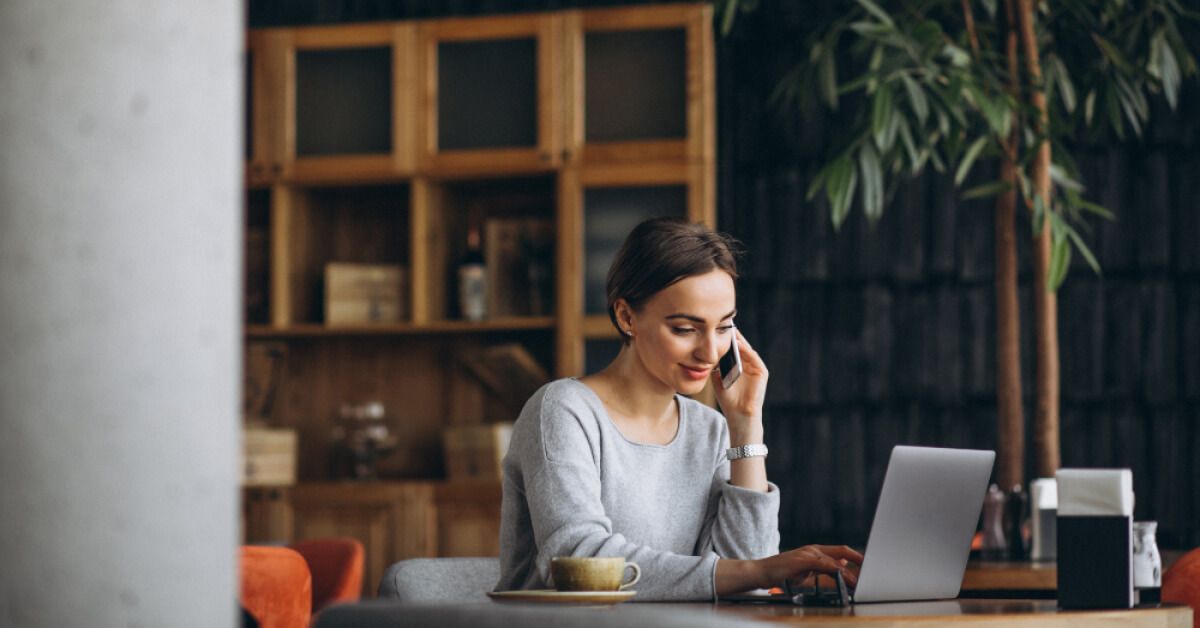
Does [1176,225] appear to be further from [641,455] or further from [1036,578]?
[641,455]

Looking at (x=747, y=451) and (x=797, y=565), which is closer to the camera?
(x=797, y=565)

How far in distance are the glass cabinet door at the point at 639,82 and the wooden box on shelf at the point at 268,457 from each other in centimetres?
130

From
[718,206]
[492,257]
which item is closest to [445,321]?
[492,257]

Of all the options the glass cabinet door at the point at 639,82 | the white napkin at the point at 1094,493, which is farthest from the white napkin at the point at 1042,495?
the glass cabinet door at the point at 639,82

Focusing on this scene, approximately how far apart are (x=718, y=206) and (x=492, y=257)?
742 millimetres

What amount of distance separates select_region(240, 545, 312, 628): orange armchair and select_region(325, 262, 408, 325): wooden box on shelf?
2282 mm

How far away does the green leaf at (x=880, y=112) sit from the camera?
341 centimetres

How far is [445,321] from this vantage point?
483cm

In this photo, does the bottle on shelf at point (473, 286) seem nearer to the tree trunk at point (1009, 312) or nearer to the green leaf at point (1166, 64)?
the tree trunk at point (1009, 312)

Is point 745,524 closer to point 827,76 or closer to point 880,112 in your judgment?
point 880,112

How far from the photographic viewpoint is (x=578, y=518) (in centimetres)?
206

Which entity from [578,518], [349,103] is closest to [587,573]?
[578,518]

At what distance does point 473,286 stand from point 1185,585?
2710 mm

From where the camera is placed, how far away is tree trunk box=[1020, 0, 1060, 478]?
3.58m
